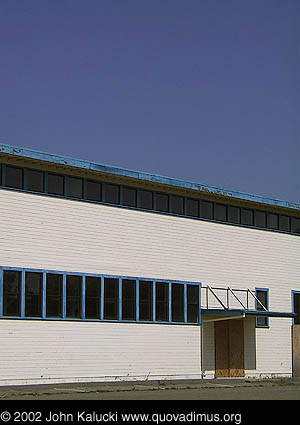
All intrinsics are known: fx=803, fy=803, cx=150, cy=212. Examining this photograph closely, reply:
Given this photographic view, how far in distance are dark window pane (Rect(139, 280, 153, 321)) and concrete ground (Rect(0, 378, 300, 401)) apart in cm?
257

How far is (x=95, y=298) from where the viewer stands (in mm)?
29344

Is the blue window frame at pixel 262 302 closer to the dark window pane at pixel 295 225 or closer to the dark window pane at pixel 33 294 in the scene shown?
the dark window pane at pixel 295 225

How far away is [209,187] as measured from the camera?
33344mm

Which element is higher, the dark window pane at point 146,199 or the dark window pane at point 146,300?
the dark window pane at point 146,199

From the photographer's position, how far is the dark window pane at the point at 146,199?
31.4 m

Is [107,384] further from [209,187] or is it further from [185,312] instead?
[209,187]

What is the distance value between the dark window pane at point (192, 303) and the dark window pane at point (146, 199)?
378 cm

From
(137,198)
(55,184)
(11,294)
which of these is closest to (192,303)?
(137,198)

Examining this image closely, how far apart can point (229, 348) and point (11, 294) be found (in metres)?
11.4

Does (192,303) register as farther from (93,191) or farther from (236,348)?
(93,191)

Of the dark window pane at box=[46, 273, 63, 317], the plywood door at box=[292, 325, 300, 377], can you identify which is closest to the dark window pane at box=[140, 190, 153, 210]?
the dark window pane at box=[46, 273, 63, 317]

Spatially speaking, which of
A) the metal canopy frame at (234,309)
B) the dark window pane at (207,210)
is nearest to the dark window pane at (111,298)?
the metal canopy frame at (234,309)

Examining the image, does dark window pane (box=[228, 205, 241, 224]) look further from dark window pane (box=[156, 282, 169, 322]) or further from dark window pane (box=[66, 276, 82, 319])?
dark window pane (box=[66, 276, 82, 319])
